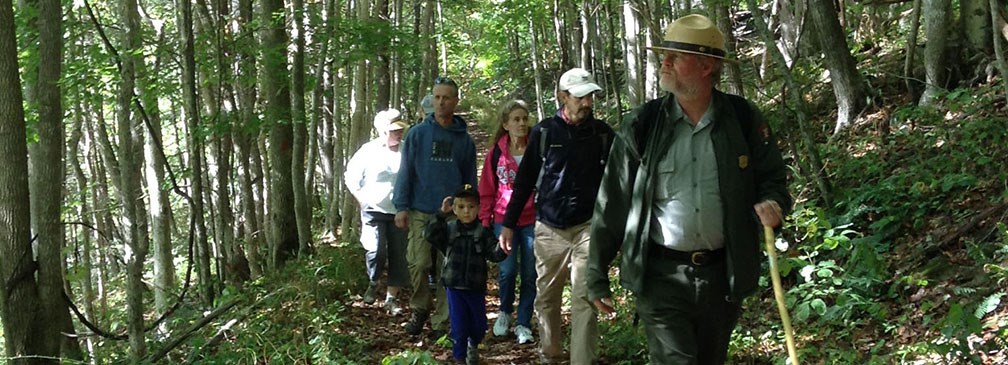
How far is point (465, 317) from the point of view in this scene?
19.8ft

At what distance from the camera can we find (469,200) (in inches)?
239

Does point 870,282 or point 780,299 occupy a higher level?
point 780,299

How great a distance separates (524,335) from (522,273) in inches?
20.0

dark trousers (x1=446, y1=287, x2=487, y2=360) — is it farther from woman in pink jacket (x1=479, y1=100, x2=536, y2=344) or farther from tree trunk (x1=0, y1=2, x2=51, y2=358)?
tree trunk (x1=0, y1=2, x2=51, y2=358)

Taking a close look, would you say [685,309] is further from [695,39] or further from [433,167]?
[433,167]

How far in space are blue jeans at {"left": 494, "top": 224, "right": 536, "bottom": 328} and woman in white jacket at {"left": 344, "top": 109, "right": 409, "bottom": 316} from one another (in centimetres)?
159

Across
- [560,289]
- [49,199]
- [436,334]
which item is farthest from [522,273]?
[49,199]

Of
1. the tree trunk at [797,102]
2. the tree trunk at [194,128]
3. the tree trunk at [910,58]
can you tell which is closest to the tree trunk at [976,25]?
the tree trunk at [910,58]

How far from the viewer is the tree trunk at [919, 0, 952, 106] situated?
29.0ft

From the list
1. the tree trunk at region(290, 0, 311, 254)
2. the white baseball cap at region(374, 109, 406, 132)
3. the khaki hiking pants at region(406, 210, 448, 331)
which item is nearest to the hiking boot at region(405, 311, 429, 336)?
the khaki hiking pants at region(406, 210, 448, 331)

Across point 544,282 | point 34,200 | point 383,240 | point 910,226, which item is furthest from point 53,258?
point 910,226

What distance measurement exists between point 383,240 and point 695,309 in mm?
5096

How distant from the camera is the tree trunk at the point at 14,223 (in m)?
6.43

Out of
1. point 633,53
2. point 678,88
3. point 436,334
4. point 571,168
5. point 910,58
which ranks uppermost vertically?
point 633,53
